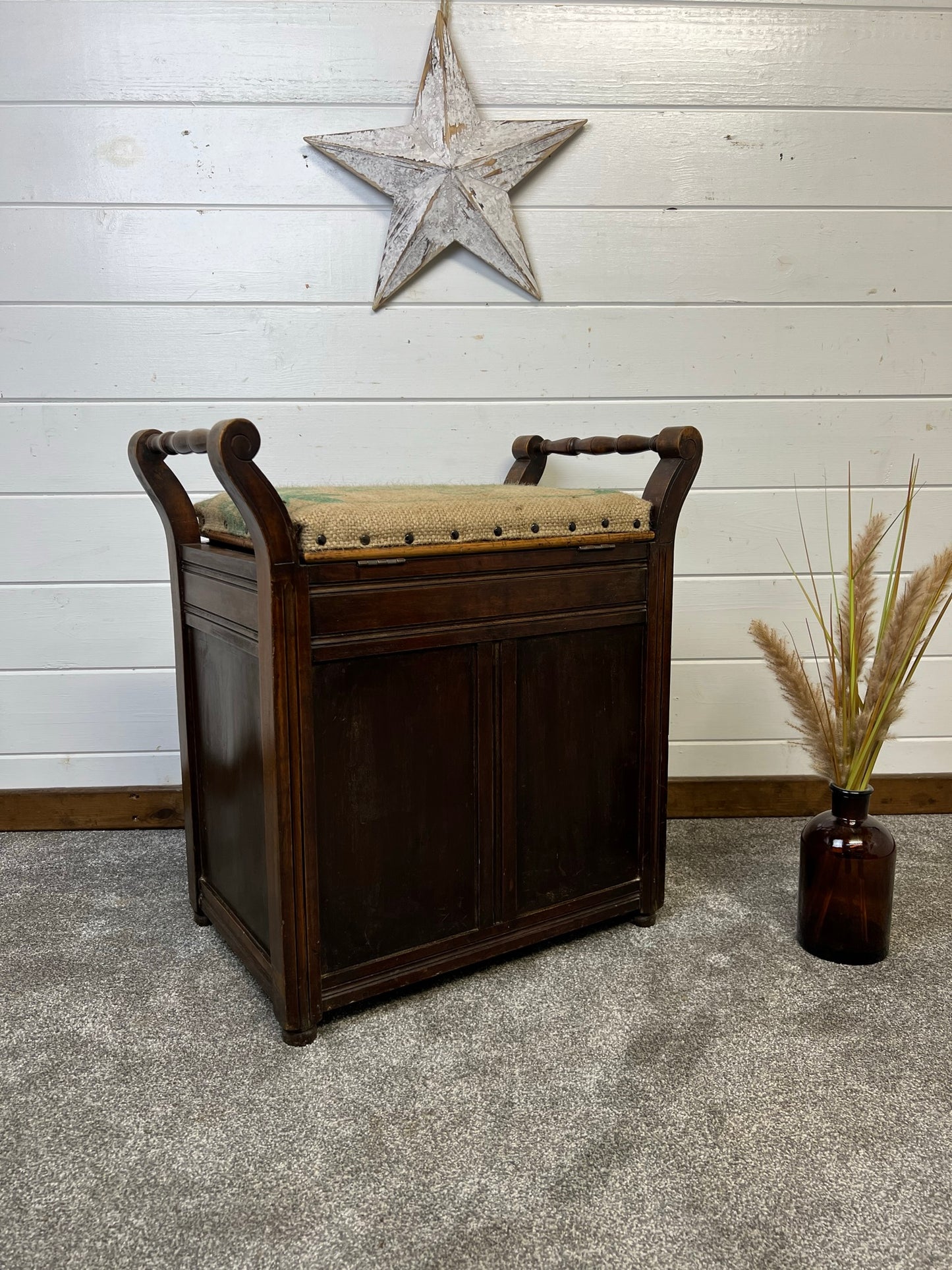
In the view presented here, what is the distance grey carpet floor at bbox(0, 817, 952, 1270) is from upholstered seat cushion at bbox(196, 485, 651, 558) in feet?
2.04

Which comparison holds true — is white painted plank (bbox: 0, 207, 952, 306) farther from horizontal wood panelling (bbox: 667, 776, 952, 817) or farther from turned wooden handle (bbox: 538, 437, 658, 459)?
horizontal wood panelling (bbox: 667, 776, 952, 817)

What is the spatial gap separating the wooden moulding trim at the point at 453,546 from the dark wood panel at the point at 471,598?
36mm

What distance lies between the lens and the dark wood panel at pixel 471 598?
1.14 m

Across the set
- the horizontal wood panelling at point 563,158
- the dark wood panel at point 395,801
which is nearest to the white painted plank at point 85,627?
the horizontal wood panelling at point 563,158

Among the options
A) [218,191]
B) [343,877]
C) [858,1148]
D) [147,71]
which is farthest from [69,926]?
[147,71]

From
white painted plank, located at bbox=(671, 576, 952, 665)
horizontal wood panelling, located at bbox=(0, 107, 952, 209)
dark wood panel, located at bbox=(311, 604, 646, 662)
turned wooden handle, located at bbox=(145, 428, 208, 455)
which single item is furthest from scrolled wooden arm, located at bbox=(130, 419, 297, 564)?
white painted plank, located at bbox=(671, 576, 952, 665)

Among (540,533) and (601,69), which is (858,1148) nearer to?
(540,533)

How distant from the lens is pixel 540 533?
129 cm

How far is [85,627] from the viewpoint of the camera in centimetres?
186

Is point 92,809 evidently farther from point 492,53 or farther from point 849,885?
point 492,53

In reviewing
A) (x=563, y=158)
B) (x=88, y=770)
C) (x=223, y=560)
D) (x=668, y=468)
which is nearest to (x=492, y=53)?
(x=563, y=158)

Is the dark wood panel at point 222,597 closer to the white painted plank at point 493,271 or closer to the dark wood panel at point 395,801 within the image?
the dark wood panel at point 395,801

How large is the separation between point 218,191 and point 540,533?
98 cm

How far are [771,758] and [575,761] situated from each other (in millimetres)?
787
